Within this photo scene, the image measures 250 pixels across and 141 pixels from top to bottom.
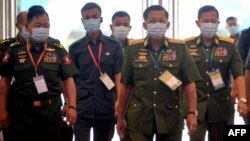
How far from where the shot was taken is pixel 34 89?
3.37m

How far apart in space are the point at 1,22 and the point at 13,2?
0.36m

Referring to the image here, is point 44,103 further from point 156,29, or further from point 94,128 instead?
point 156,29

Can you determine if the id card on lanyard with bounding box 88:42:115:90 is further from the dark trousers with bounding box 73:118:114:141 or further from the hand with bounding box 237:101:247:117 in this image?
the hand with bounding box 237:101:247:117

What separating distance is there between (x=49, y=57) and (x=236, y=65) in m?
1.59

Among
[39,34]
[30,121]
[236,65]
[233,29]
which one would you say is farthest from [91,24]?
[233,29]

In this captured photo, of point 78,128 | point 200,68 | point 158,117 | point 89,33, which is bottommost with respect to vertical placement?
point 78,128

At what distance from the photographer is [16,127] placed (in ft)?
11.1

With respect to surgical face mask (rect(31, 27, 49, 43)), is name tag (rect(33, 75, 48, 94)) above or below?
below

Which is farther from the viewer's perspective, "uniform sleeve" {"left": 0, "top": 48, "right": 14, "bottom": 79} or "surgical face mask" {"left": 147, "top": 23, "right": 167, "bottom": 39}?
"uniform sleeve" {"left": 0, "top": 48, "right": 14, "bottom": 79}

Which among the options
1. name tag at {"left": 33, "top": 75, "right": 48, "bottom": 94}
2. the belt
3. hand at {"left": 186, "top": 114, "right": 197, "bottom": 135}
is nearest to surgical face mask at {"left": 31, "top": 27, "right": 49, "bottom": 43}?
name tag at {"left": 33, "top": 75, "right": 48, "bottom": 94}

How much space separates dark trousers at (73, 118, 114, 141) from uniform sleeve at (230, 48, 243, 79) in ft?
3.96

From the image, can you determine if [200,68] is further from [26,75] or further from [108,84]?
[26,75]

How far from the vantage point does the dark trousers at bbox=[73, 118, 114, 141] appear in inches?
157

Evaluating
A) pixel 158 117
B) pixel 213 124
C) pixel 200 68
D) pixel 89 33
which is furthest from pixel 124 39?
pixel 158 117
